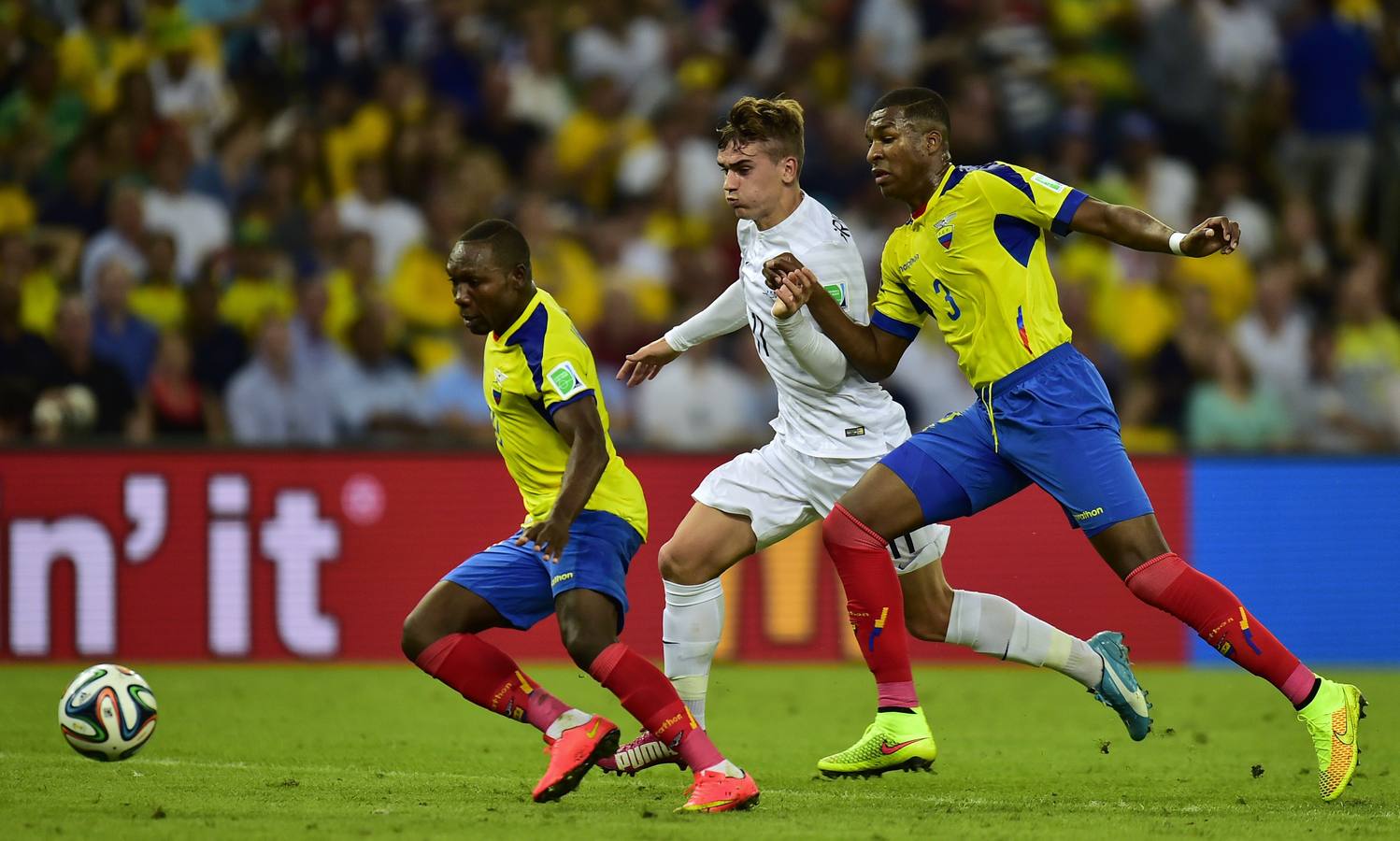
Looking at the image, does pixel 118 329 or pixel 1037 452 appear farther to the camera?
pixel 118 329

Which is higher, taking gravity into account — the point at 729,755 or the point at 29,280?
the point at 29,280

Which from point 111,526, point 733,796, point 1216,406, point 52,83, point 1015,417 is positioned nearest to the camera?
point 733,796

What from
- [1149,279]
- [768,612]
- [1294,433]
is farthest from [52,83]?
[1294,433]

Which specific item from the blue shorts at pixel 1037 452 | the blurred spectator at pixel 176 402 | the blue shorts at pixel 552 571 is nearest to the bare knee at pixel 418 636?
the blue shorts at pixel 552 571

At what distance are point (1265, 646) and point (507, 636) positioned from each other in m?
5.98

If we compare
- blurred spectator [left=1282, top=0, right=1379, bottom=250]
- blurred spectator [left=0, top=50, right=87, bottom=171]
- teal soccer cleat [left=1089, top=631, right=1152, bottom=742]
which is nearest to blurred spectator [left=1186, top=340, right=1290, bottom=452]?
blurred spectator [left=1282, top=0, right=1379, bottom=250]

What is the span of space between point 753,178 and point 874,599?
1660 millimetres

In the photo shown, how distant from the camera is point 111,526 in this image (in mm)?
11078

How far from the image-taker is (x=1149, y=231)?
20.5ft

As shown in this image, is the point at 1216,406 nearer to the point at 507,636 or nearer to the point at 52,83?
the point at 507,636

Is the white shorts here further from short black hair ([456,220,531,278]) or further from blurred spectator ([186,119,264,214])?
blurred spectator ([186,119,264,214])

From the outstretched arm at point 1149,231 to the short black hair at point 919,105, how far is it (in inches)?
24.8

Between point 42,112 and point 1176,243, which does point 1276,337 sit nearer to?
point 1176,243

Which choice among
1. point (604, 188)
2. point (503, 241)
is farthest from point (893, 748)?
point (604, 188)
